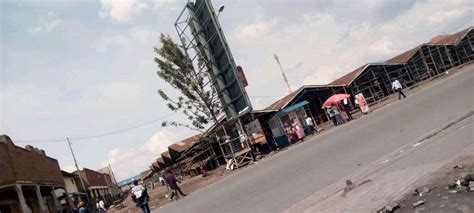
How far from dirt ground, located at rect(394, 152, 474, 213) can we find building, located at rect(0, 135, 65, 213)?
69.2 ft

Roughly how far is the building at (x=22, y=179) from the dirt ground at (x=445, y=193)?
2110 cm

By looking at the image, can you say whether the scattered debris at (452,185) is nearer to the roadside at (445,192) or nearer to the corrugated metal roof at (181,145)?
the roadside at (445,192)

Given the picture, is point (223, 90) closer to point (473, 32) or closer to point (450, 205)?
point (450, 205)

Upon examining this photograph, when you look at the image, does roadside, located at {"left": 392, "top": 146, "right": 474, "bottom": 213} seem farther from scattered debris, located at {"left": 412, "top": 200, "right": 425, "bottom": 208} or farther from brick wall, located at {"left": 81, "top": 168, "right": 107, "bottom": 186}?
brick wall, located at {"left": 81, "top": 168, "right": 107, "bottom": 186}

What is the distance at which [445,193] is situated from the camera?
6016mm

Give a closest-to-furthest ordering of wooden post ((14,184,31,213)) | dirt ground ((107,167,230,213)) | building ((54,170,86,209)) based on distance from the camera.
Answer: wooden post ((14,184,31,213)), dirt ground ((107,167,230,213)), building ((54,170,86,209))

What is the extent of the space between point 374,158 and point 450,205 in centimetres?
617

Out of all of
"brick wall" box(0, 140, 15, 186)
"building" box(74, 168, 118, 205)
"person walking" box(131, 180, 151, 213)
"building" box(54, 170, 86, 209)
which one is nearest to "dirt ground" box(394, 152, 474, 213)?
"person walking" box(131, 180, 151, 213)

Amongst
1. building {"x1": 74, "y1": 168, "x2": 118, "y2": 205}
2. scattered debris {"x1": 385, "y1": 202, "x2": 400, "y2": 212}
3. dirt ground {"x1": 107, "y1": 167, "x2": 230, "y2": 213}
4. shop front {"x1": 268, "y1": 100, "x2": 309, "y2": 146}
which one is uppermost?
building {"x1": 74, "y1": 168, "x2": 118, "y2": 205}

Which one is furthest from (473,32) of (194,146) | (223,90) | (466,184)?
(466,184)

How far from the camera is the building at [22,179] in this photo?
22.8 m

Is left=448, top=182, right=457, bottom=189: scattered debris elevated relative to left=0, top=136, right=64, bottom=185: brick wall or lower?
lower

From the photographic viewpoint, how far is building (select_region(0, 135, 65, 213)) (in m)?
22.8

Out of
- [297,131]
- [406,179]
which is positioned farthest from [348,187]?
[297,131]
